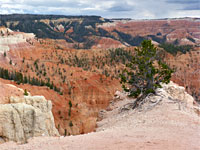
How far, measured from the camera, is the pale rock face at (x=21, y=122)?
47.3 ft

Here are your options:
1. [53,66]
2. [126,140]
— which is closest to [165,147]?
[126,140]

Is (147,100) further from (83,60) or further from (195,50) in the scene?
(195,50)

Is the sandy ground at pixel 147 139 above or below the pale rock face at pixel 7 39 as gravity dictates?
Result: below

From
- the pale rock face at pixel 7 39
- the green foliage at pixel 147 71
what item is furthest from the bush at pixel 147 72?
the pale rock face at pixel 7 39

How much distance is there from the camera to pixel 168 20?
189375 millimetres

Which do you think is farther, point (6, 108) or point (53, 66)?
point (53, 66)

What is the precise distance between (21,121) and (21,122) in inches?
2.5

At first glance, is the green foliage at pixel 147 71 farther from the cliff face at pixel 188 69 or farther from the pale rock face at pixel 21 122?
the cliff face at pixel 188 69

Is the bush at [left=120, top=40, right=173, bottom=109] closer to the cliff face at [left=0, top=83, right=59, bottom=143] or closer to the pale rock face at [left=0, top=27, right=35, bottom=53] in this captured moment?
the cliff face at [left=0, top=83, right=59, bottom=143]

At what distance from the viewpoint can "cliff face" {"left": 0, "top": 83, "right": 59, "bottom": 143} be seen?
14420 mm

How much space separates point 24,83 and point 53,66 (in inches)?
764

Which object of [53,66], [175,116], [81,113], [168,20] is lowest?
[81,113]

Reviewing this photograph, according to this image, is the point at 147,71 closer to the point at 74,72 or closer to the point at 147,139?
the point at 147,139

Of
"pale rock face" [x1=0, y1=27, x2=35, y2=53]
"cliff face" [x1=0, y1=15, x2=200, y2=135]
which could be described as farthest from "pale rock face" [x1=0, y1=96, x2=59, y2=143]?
"pale rock face" [x1=0, y1=27, x2=35, y2=53]
